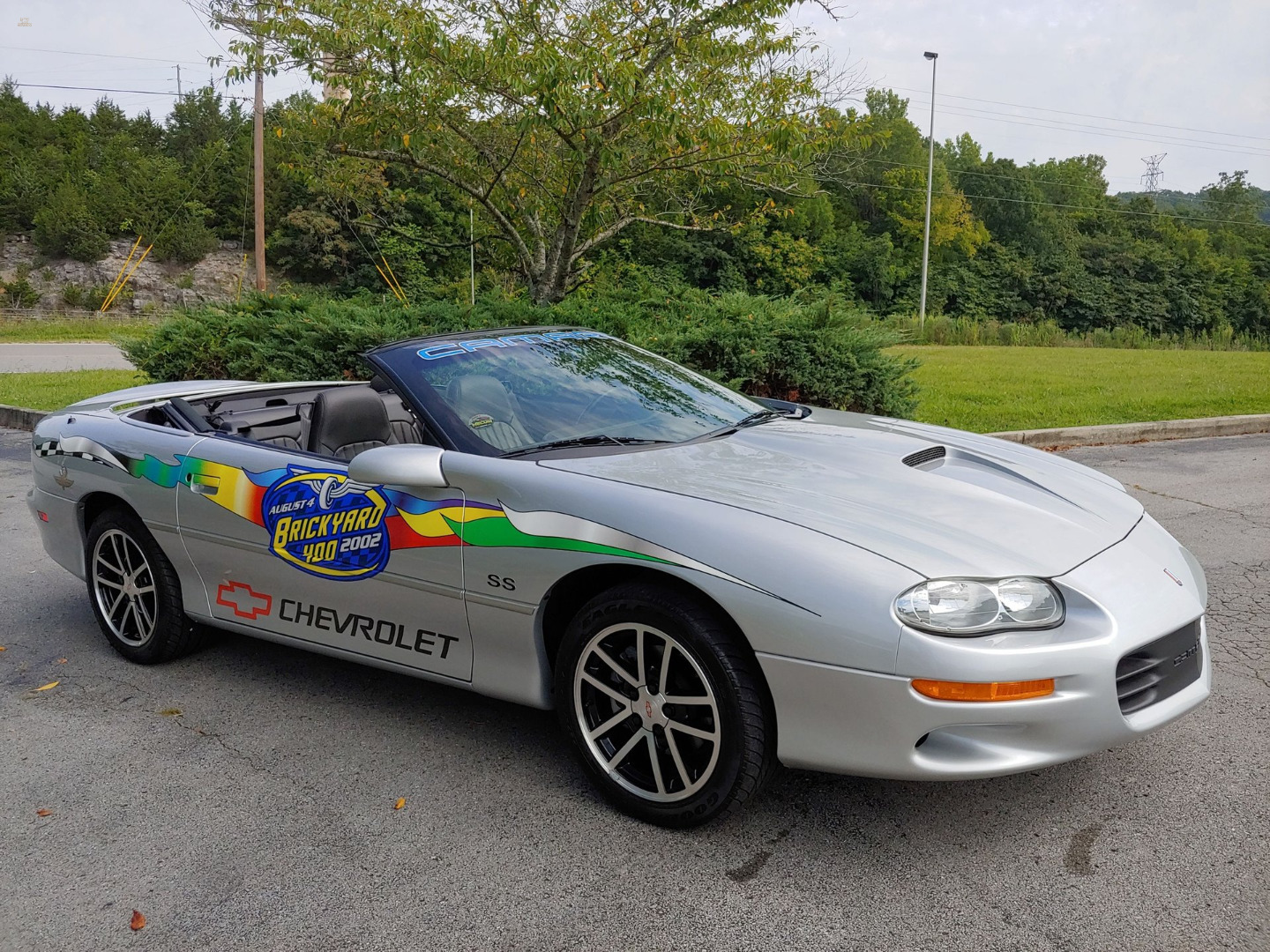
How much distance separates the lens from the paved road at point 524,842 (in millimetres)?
2432

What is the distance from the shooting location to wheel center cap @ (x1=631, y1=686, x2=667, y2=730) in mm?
2869

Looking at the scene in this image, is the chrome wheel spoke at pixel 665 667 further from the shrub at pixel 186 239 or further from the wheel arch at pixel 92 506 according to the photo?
the shrub at pixel 186 239

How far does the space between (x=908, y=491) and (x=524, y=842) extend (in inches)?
59.0

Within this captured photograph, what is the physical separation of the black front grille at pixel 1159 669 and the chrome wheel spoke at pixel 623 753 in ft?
4.18

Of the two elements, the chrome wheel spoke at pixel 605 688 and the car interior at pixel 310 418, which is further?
the car interior at pixel 310 418

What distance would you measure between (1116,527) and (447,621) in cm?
210

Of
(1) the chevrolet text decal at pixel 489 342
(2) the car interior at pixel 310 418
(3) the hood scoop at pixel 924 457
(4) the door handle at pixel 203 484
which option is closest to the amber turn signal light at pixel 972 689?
(3) the hood scoop at pixel 924 457

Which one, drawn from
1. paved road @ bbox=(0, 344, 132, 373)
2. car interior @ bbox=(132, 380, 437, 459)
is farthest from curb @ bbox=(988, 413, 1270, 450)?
paved road @ bbox=(0, 344, 132, 373)

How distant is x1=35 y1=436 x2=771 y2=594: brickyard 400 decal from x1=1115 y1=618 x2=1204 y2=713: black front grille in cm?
99

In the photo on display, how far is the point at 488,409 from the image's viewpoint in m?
3.55

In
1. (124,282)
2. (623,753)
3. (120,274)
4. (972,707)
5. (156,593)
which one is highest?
(120,274)

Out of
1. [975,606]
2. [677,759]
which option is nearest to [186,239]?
[677,759]

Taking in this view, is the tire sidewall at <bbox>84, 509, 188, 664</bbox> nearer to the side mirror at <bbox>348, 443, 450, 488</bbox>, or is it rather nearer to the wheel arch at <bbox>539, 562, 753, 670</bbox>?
the side mirror at <bbox>348, 443, 450, 488</bbox>

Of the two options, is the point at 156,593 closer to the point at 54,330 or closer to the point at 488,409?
the point at 488,409
